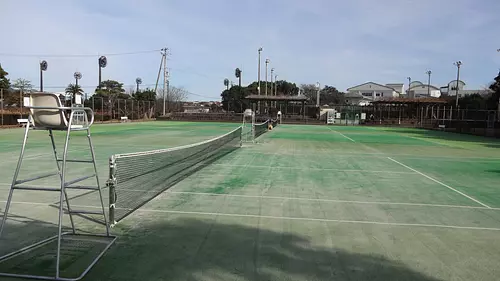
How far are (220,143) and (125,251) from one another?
12216mm

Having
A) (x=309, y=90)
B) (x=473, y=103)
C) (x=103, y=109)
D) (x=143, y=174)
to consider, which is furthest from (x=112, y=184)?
(x=309, y=90)

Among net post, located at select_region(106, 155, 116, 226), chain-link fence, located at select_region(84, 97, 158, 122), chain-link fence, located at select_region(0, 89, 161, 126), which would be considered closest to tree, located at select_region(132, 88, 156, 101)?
chain-link fence, located at select_region(0, 89, 161, 126)

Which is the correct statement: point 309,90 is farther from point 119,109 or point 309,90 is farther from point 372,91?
point 119,109

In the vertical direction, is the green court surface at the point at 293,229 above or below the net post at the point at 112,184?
below

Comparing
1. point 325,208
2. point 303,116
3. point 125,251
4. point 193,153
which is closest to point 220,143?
point 193,153

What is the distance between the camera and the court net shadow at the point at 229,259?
168 inches

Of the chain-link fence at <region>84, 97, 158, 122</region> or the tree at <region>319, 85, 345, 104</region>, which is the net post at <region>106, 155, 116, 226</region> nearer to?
the chain-link fence at <region>84, 97, 158, 122</region>

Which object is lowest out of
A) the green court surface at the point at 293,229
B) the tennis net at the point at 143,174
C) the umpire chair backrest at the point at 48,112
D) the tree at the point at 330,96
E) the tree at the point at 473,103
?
the green court surface at the point at 293,229

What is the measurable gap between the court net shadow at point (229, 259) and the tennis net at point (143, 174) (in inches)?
28.1

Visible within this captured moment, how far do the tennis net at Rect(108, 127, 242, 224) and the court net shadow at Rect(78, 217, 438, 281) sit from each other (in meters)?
0.71

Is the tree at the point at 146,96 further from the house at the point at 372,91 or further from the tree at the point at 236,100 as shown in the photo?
the house at the point at 372,91

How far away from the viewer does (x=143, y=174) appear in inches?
314

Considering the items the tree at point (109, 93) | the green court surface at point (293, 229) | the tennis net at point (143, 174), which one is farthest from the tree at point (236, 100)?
the green court surface at point (293, 229)

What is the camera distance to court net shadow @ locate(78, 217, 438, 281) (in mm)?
4273
